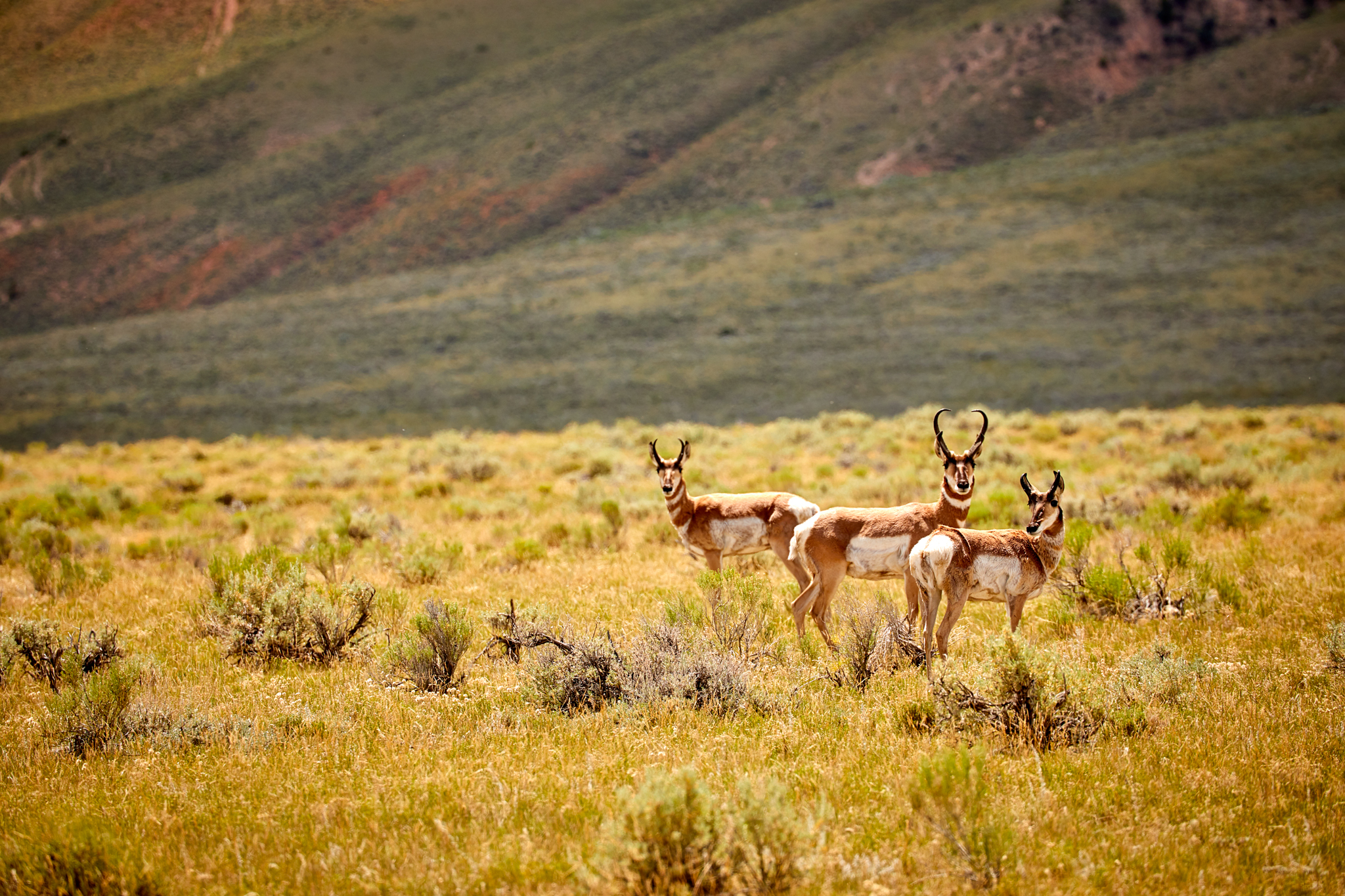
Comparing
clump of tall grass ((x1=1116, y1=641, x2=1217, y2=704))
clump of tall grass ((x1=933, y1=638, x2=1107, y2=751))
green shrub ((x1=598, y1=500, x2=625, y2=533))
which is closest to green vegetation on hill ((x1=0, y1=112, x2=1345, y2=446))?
green shrub ((x1=598, y1=500, x2=625, y2=533))

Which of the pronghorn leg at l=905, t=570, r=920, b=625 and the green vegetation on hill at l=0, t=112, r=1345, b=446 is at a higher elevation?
the green vegetation on hill at l=0, t=112, r=1345, b=446

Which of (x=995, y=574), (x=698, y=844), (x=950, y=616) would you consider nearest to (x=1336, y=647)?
(x=995, y=574)

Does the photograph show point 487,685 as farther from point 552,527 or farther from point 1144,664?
point 552,527

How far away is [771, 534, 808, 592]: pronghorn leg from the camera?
8.19 m

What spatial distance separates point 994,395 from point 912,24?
248 ft

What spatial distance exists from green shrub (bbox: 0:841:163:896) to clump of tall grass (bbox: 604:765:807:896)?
2.10 meters

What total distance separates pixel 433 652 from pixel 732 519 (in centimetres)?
331

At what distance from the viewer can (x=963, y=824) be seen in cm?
421

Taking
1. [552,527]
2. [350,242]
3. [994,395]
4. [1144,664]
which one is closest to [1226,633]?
[1144,664]

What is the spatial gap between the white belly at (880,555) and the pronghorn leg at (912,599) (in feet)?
0.31

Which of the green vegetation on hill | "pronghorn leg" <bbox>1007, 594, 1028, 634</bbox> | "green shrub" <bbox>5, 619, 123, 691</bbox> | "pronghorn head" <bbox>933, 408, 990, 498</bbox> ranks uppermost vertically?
the green vegetation on hill

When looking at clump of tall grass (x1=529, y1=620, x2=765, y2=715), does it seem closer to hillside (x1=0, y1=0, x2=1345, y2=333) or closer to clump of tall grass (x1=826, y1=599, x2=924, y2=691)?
clump of tall grass (x1=826, y1=599, x2=924, y2=691)

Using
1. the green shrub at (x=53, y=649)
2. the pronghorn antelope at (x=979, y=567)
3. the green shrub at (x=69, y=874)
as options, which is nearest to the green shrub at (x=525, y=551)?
the green shrub at (x=53, y=649)

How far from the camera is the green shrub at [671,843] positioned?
3844mm
